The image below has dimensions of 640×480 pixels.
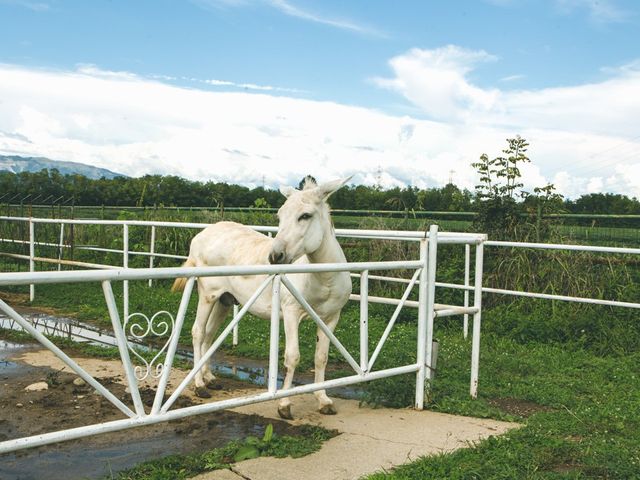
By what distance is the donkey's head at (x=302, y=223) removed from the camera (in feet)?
14.7

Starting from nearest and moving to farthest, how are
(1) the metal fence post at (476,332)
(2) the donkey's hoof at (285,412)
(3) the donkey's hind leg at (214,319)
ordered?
1. (2) the donkey's hoof at (285,412)
2. (1) the metal fence post at (476,332)
3. (3) the donkey's hind leg at (214,319)

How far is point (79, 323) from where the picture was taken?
9.11 meters

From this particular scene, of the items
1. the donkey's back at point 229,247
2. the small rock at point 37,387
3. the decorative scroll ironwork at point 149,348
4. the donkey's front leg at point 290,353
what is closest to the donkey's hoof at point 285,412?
the donkey's front leg at point 290,353

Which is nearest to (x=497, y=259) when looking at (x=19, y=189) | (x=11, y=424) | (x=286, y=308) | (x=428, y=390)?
(x=428, y=390)

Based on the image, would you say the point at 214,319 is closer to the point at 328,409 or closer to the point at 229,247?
the point at 229,247

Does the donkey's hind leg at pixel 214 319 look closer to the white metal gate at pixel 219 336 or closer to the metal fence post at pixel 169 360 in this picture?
the white metal gate at pixel 219 336

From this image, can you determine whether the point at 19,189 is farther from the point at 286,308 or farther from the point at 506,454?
the point at 506,454

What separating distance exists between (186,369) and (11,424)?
1954 mm

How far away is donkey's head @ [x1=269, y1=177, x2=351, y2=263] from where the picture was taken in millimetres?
4492

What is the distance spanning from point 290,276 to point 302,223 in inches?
27.0

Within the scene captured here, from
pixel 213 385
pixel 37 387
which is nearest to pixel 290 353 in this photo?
pixel 213 385

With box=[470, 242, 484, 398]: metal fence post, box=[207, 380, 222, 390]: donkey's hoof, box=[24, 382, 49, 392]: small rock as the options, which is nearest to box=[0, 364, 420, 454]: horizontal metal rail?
box=[470, 242, 484, 398]: metal fence post

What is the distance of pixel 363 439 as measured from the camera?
13.9ft

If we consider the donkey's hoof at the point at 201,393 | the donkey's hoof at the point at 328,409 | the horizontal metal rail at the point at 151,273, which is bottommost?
the donkey's hoof at the point at 201,393
